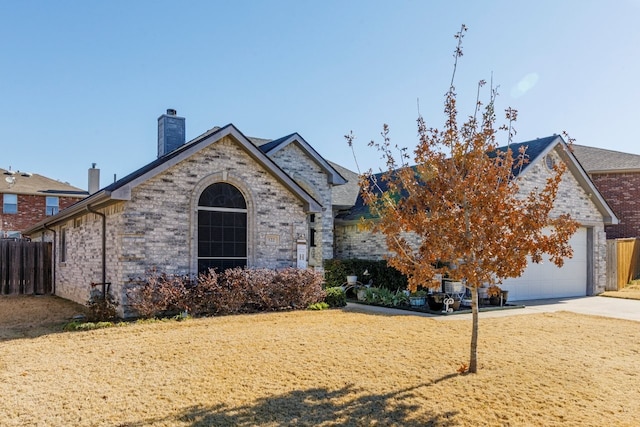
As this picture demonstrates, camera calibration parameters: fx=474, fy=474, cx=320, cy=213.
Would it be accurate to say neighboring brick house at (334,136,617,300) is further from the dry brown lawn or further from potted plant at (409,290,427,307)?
the dry brown lawn

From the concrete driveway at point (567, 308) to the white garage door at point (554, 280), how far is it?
513 mm

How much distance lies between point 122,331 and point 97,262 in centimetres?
380

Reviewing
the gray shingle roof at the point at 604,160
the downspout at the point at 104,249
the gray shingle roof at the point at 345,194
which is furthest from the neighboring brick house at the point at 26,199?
the gray shingle roof at the point at 604,160

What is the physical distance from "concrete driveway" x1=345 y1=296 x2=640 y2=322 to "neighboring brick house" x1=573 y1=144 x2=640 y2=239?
27.5ft

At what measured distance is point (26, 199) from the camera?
29.6m

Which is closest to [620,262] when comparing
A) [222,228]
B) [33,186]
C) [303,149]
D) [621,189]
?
[621,189]

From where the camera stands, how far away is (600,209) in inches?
749

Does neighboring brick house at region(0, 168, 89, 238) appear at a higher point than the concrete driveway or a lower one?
higher

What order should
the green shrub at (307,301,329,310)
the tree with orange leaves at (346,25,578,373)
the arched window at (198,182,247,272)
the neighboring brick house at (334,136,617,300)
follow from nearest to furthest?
the tree with orange leaves at (346,25,578,373), the arched window at (198,182,247,272), the green shrub at (307,301,329,310), the neighboring brick house at (334,136,617,300)

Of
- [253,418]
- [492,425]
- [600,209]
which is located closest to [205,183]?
[253,418]

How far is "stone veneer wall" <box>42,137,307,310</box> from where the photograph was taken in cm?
1141

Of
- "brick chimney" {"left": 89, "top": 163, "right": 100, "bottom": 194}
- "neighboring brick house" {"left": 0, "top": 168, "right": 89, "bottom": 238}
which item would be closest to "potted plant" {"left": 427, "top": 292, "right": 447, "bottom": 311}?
"brick chimney" {"left": 89, "top": 163, "right": 100, "bottom": 194}

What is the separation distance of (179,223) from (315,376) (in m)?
6.85

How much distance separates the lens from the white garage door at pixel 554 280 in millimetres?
16719
